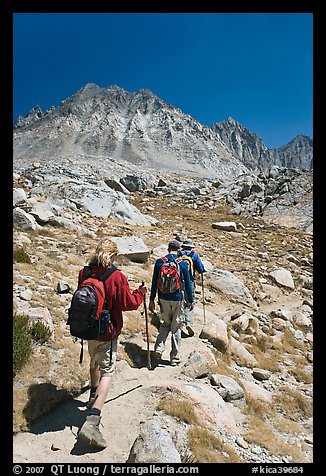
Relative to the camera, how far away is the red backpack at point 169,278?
649cm

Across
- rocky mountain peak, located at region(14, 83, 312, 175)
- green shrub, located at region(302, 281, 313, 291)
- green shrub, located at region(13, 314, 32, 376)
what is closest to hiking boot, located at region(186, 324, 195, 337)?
green shrub, located at region(13, 314, 32, 376)

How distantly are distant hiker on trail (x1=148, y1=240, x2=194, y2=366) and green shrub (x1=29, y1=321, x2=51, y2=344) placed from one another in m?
1.99

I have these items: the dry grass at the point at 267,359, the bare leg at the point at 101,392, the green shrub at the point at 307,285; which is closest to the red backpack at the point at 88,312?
the bare leg at the point at 101,392

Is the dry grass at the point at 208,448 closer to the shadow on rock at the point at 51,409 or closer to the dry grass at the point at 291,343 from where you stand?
the shadow on rock at the point at 51,409

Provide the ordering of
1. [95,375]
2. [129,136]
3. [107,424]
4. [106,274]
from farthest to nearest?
[129,136] → [95,375] → [107,424] → [106,274]

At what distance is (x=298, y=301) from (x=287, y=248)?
324 inches

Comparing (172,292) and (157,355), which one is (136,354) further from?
(172,292)

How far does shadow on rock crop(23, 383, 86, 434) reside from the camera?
4.64m

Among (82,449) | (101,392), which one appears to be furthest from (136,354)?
(82,449)

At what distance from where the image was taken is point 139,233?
18859 millimetres

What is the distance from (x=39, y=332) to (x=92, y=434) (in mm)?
2509

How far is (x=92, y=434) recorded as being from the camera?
4043 millimetres
